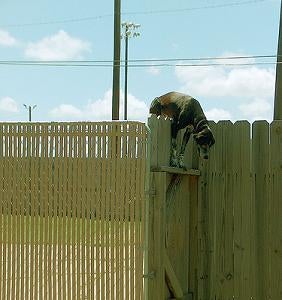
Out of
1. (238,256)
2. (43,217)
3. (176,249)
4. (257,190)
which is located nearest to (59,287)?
(43,217)

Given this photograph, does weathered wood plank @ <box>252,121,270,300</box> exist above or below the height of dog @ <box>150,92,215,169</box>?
below

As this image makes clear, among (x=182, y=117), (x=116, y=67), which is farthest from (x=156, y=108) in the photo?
(x=116, y=67)

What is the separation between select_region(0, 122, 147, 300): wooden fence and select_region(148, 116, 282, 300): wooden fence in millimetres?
403

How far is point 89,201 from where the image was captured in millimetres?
5594

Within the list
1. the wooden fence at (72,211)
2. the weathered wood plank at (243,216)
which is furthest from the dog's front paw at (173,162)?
the weathered wood plank at (243,216)

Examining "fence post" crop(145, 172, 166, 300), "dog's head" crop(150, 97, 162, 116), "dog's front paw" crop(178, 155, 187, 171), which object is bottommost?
"fence post" crop(145, 172, 166, 300)

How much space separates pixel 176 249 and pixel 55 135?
60.1 inches

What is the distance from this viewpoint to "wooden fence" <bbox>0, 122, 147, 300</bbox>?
5.47m

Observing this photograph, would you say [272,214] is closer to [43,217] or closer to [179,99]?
[179,99]

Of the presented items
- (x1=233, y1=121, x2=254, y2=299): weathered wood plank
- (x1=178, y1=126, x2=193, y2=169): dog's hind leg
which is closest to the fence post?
(x1=178, y1=126, x2=193, y2=169): dog's hind leg

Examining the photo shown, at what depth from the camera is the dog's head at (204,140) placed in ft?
17.8

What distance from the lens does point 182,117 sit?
538cm

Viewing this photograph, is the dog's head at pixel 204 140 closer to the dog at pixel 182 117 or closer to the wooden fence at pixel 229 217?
the dog at pixel 182 117

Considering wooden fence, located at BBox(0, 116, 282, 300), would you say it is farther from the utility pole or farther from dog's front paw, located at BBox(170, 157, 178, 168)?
the utility pole
